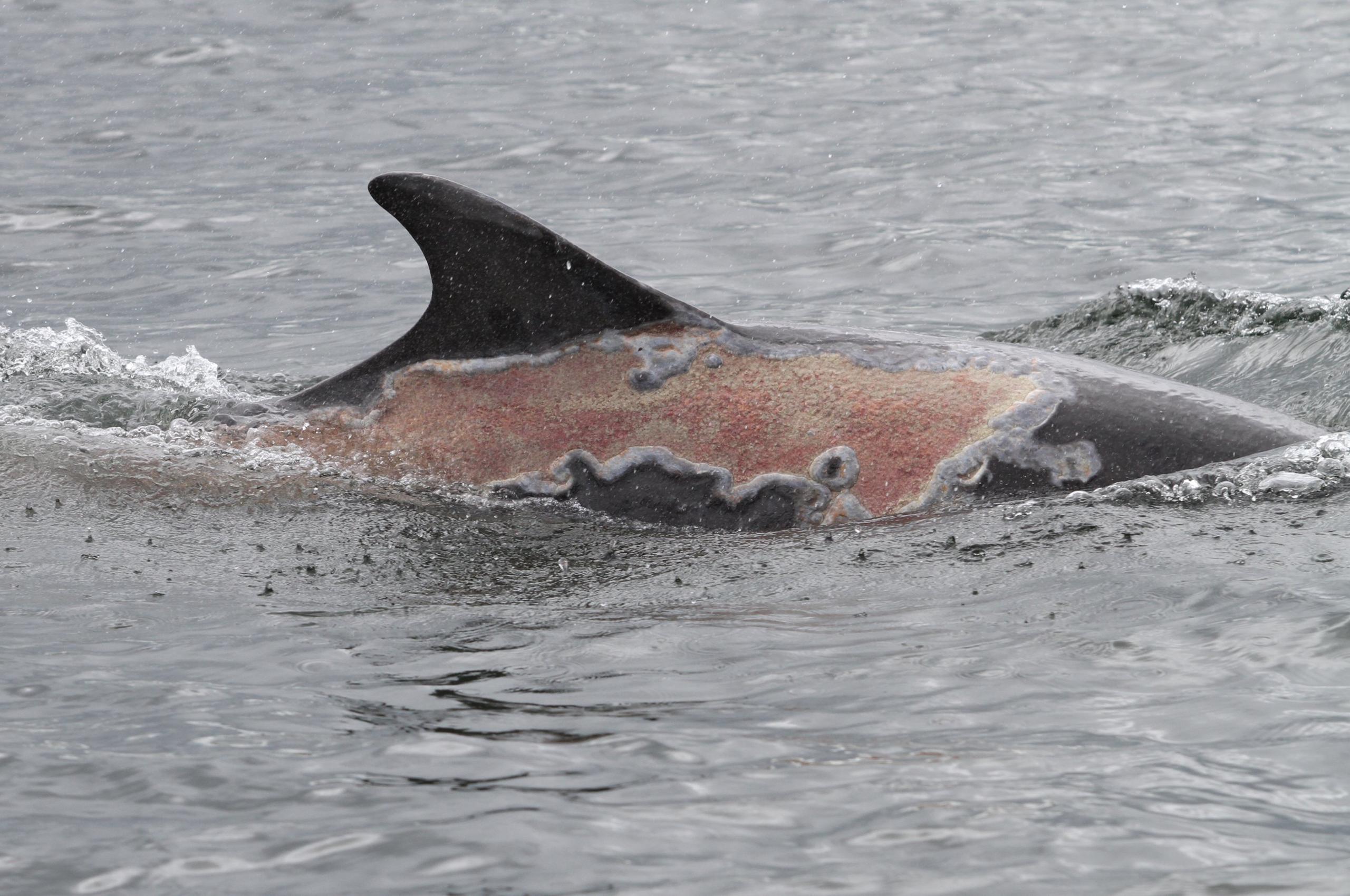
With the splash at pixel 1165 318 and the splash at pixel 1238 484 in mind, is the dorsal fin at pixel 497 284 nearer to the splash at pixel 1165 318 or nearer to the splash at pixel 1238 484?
the splash at pixel 1238 484

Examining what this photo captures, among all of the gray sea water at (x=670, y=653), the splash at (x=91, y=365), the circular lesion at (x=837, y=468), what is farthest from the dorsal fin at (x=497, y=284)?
the splash at (x=91, y=365)

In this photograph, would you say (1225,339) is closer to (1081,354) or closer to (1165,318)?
(1165,318)

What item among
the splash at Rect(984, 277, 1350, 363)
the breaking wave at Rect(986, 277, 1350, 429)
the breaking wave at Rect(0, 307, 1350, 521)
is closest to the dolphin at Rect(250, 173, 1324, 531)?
the breaking wave at Rect(0, 307, 1350, 521)

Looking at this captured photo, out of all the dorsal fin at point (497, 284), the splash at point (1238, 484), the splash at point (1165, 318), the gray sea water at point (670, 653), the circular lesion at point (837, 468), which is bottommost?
the gray sea water at point (670, 653)

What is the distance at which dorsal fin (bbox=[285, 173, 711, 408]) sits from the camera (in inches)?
223

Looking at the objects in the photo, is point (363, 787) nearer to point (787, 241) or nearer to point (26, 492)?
point (26, 492)

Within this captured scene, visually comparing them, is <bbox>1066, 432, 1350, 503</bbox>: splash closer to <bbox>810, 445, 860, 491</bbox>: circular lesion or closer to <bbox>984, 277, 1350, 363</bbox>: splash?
<bbox>810, 445, 860, 491</bbox>: circular lesion

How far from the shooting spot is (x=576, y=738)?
406 cm

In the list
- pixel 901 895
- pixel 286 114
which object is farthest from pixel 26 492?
pixel 286 114

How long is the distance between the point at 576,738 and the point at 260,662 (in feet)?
3.63

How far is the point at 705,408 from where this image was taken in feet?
18.8

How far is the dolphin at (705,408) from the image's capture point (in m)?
5.62

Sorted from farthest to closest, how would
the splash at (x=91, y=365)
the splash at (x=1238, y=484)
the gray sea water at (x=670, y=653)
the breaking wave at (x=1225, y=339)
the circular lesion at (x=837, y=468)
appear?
1. the splash at (x=91, y=365)
2. the breaking wave at (x=1225, y=339)
3. the circular lesion at (x=837, y=468)
4. the splash at (x=1238, y=484)
5. the gray sea water at (x=670, y=653)

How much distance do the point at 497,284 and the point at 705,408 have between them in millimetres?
824
